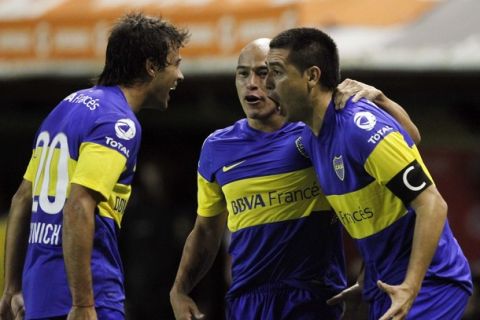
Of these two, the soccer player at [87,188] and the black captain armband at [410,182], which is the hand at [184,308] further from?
the black captain armband at [410,182]

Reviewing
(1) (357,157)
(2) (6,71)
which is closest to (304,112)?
(1) (357,157)

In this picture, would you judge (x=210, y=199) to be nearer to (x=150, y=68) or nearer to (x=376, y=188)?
(x=150, y=68)

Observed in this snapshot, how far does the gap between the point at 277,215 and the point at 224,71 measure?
5436 mm

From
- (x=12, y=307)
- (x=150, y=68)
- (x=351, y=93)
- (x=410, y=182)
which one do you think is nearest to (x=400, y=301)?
(x=410, y=182)

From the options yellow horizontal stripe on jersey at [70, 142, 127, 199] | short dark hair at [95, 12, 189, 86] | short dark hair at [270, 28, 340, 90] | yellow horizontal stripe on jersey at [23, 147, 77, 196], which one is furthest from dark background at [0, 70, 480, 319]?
yellow horizontal stripe on jersey at [70, 142, 127, 199]

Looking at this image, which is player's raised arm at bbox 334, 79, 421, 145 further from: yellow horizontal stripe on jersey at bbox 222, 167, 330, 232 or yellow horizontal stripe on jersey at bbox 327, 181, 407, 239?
yellow horizontal stripe on jersey at bbox 222, 167, 330, 232

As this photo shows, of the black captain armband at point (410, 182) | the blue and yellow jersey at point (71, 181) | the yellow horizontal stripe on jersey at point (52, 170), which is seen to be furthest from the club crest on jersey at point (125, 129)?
the black captain armband at point (410, 182)

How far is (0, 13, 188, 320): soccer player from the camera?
20.1 ft

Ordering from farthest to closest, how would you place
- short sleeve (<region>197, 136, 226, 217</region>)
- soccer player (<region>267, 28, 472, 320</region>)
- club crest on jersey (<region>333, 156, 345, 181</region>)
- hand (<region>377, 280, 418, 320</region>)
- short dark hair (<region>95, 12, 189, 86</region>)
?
short sleeve (<region>197, 136, 226, 217</region>), short dark hair (<region>95, 12, 189, 86</region>), club crest on jersey (<region>333, 156, 345, 181</region>), soccer player (<region>267, 28, 472, 320</region>), hand (<region>377, 280, 418, 320</region>)

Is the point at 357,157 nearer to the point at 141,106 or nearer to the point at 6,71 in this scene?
the point at 141,106

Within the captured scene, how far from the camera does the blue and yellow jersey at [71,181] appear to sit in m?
6.26

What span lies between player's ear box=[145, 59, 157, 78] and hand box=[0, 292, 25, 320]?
1221 mm

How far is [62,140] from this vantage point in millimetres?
6367

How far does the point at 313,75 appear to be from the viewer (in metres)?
6.51
